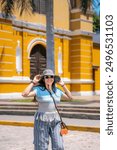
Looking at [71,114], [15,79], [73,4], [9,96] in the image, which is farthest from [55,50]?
[71,114]

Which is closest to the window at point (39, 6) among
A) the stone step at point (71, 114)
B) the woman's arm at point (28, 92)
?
the stone step at point (71, 114)

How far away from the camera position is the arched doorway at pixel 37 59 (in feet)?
85.0

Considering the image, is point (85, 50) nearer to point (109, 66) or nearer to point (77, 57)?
point (77, 57)

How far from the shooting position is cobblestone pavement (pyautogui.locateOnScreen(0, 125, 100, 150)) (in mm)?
7867

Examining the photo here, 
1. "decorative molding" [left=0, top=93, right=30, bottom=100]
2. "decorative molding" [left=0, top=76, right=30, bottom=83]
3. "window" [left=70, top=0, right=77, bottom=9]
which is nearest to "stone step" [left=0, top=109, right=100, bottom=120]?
"decorative molding" [left=0, top=93, right=30, bottom=100]

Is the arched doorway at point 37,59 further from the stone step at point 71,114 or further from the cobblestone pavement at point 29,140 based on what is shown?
the cobblestone pavement at point 29,140

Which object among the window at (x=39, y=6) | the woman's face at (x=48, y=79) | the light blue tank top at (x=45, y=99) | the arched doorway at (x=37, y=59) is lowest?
the light blue tank top at (x=45, y=99)

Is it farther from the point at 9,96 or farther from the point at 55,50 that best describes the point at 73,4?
the point at 9,96

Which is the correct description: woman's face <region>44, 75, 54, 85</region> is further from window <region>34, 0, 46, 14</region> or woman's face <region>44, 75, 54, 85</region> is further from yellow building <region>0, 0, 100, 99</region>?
window <region>34, 0, 46, 14</region>

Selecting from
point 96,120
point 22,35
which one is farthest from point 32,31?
point 96,120

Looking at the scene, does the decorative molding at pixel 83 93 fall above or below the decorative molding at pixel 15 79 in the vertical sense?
below

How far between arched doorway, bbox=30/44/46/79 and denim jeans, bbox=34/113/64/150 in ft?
68.6

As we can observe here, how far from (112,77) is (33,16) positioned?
23490mm

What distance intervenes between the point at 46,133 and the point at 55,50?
75.8 ft
